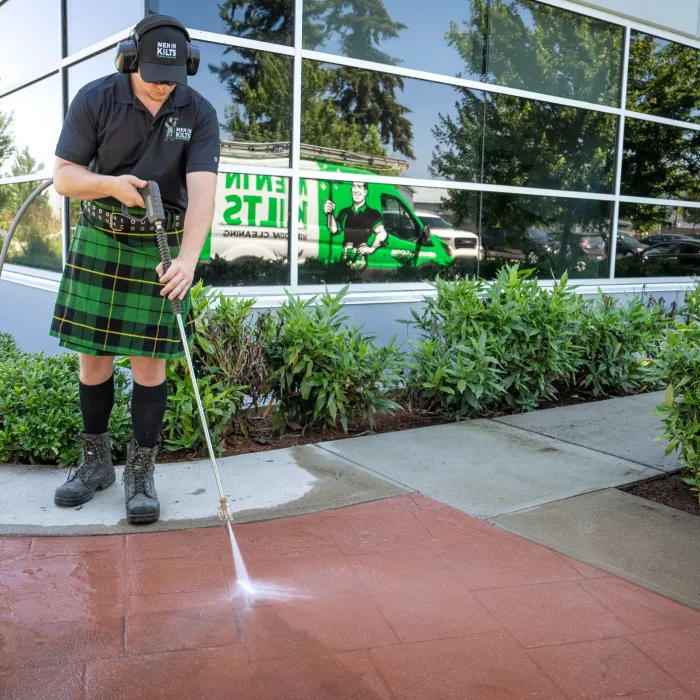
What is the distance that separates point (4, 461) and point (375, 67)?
4.26 m

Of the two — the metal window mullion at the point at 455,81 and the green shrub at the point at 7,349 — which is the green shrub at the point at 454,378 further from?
the green shrub at the point at 7,349

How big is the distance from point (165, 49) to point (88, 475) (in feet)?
6.24

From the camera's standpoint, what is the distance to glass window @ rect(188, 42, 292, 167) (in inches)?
225

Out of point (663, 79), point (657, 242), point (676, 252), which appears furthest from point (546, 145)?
point (676, 252)

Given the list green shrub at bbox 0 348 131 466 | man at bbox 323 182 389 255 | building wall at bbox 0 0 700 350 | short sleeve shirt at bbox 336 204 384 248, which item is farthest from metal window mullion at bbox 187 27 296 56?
green shrub at bbox 0 348 131 466

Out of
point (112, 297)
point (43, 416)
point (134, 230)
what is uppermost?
point (134, 230)

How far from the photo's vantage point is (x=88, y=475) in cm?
372

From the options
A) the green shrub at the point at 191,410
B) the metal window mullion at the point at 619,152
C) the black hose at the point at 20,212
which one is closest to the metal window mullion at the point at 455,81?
the metal window mullion at the point at 619,152

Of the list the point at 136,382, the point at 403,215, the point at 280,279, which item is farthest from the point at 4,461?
the point at 403,215

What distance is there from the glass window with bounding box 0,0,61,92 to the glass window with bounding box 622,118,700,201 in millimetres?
5789

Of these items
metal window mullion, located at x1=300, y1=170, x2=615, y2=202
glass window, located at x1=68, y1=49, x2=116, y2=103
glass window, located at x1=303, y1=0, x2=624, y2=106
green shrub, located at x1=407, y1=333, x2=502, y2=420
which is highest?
glass window, located at x1=303, y1=0, x2=624, y2=106

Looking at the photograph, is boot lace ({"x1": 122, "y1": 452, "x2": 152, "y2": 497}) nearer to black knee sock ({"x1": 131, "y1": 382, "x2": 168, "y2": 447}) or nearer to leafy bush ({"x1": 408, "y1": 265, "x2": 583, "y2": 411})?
black knee sock ({"x1": 131, "y1": 382, "x2": 168, "y2": 447})

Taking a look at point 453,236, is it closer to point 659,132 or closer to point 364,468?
point 659,132

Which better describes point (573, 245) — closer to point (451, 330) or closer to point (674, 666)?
point (451, 330)
